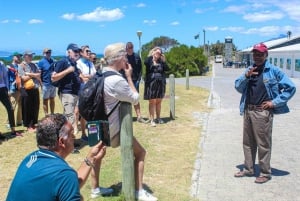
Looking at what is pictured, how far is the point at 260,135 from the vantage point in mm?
5816

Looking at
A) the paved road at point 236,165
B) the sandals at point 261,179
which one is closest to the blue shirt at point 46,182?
the paved road at point 236,165

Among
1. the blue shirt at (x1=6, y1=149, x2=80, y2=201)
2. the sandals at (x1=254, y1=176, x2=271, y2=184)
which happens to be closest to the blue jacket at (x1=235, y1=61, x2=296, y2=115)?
Answer: the sandals at (x1=254, y1=176, x2=271, y2=184)

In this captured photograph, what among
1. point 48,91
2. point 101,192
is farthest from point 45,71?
point 101,192

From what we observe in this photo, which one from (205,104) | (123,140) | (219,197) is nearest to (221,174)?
(219,197)

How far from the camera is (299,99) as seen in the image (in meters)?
16.0

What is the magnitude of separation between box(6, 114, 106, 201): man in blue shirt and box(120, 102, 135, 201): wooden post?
1.86m

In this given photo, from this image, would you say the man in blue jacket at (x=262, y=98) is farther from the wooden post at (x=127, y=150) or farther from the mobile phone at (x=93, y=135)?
the mobile phone at (x=93, y=135)

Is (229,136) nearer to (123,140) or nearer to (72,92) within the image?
(72,92)

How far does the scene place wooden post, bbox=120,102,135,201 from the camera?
461 centimetres

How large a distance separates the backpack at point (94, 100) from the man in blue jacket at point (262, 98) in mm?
2151

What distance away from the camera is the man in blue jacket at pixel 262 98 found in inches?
223

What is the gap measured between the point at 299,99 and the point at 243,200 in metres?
11.7

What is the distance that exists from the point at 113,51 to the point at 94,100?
1.87 ft

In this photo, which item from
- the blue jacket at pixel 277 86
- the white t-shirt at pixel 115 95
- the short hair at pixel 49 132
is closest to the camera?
the short hair at pixel 49 132
